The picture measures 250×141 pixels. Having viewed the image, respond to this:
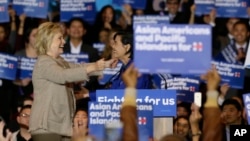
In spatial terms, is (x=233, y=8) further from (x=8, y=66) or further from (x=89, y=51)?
(x=8, y=66)

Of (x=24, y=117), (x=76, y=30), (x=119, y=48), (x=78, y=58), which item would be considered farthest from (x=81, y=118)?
(x=76, y=30)

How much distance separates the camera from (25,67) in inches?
569

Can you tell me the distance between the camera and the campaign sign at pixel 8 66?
14234mm

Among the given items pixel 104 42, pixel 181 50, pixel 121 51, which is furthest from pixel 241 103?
pixel 181 50

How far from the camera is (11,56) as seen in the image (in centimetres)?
1426

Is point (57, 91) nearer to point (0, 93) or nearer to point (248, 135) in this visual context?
point (248, 135)

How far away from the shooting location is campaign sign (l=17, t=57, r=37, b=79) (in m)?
14.4

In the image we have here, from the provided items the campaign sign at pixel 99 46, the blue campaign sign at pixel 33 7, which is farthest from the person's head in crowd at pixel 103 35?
the blue campaign sign at pixel 33 7

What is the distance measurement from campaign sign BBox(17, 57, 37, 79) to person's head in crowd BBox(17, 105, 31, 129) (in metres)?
1.72

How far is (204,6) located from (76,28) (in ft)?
5.37

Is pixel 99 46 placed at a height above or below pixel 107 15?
below

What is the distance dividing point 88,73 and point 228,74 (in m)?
4.41

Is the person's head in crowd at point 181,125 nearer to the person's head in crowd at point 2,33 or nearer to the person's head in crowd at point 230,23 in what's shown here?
the person's head in crowd at point 230,23

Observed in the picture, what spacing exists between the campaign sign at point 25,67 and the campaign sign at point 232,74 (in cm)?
220
